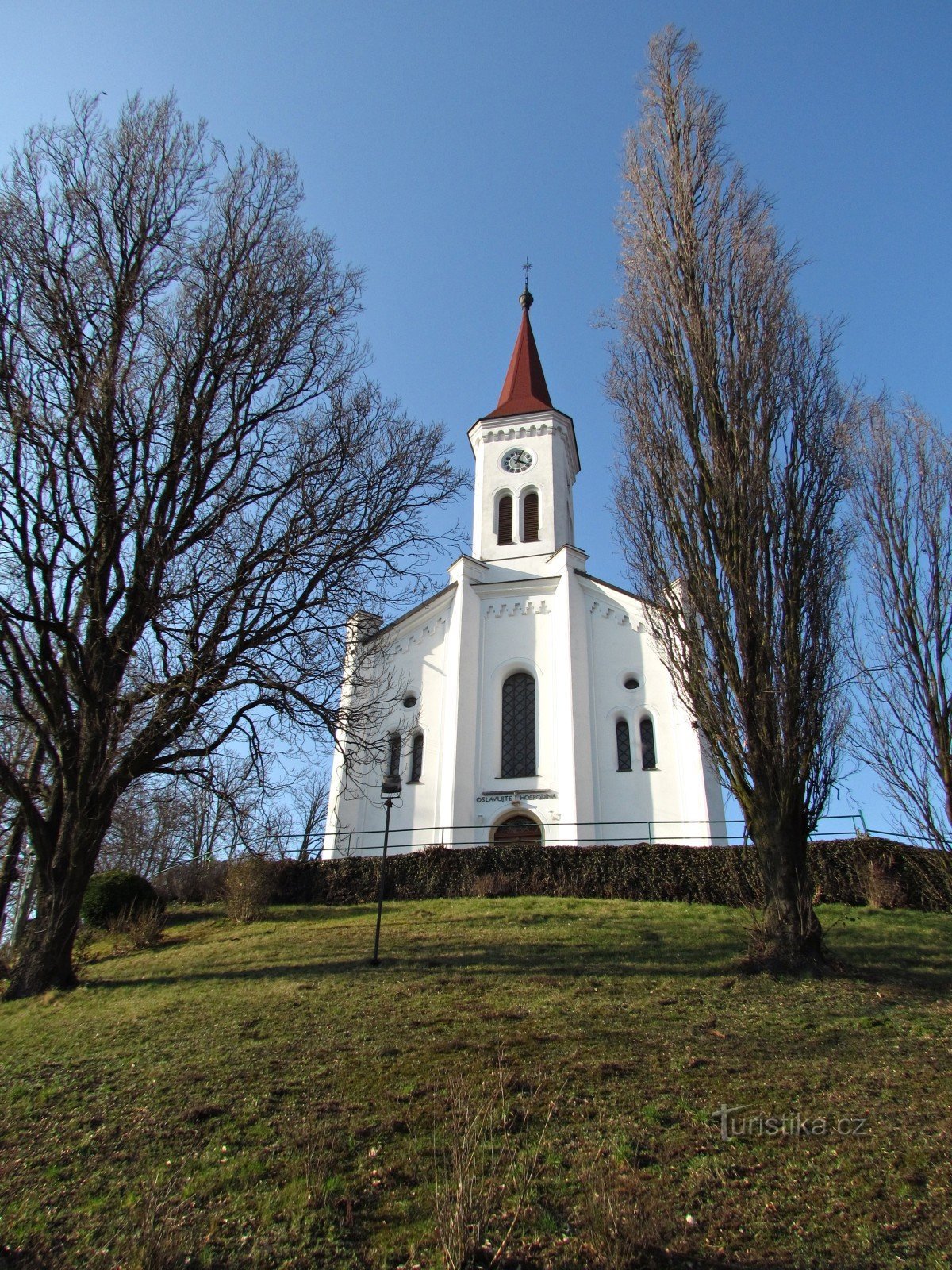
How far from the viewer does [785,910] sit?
900cm

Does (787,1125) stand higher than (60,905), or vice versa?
(60,905)

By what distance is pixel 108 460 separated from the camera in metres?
10.4

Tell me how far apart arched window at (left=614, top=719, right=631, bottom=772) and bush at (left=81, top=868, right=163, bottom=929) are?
36.4 feet

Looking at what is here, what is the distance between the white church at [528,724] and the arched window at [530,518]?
1.07ft

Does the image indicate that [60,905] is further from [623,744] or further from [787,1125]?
[623,744]

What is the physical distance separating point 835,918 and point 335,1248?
10937 mm

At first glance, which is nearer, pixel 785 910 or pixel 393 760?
pixel 785 910

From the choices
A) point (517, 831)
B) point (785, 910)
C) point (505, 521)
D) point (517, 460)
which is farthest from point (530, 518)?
point (785, 910)

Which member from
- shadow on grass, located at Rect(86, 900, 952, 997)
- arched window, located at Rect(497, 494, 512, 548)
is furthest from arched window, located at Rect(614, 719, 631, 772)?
shadow on grass, located at Rect(86, 900, 952, 997)

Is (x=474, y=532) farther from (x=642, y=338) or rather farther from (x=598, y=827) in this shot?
(x=642, y=338)

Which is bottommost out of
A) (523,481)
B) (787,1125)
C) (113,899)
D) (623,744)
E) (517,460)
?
(787,1125)

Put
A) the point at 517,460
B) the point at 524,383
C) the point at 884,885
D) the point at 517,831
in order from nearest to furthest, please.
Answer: the point at 884,885 < the point at 517,831 < the point at 517,460 < the point at 524,383

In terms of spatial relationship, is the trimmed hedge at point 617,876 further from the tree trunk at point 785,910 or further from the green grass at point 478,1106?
the tree trunk at point 785,910

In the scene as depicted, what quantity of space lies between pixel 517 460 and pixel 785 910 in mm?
20903
